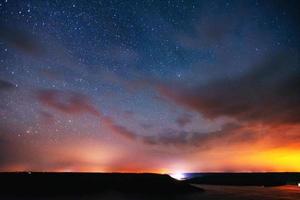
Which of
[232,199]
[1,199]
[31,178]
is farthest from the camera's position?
[31,178]

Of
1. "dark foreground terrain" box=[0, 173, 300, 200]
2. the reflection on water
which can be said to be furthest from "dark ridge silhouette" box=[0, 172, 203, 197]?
the reflection on water

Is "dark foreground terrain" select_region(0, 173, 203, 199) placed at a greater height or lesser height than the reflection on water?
greater

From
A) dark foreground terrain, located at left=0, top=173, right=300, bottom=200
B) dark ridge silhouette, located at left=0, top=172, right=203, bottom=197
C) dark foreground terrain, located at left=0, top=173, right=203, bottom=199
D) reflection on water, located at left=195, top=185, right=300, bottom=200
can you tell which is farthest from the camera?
reflection on water, located at left=195, top=185, right=300, bottom=200

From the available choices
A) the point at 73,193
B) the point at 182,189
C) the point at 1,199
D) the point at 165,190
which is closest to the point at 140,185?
the point at 165,190

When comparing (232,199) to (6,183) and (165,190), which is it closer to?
(165,190)

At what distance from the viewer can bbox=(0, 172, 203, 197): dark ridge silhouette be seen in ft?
146

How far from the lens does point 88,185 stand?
50875mm

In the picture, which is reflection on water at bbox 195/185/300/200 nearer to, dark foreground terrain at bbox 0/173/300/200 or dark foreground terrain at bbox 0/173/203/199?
dark foreground terrain at bbox 0/173/300/200

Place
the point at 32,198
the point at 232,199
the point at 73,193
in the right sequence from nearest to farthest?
the point at 32,198, the point at 232,199, the point at 73,193

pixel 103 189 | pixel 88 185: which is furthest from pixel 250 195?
pixel 88 185

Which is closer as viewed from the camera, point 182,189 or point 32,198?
point 32,198

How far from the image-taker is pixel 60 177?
52281 mm

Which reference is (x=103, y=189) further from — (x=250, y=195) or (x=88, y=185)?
(x=250, y=195)

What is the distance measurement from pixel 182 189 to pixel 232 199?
15011mm
